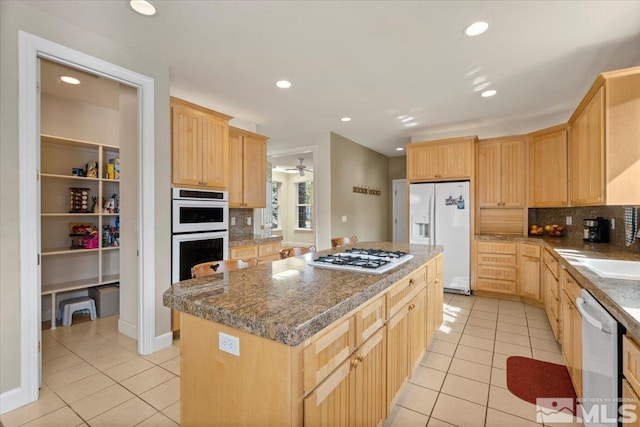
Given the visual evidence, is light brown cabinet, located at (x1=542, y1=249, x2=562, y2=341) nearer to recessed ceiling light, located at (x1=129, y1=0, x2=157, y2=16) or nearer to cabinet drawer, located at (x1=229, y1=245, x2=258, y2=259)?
cabinet drawer, located at (x1=229, y1=245, x2=258, y2=259)

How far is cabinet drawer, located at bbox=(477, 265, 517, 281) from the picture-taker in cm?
419

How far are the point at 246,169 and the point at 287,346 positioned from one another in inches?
132

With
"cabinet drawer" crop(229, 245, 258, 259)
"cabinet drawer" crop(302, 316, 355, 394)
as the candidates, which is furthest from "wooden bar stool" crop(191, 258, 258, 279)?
"cabinet drawer" crop(229, 245, 258, 259)

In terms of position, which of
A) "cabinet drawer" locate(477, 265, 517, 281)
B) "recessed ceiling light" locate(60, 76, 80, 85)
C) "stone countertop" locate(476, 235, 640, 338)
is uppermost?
"recessed ceiling light" locate(60, 76, 80, 85)

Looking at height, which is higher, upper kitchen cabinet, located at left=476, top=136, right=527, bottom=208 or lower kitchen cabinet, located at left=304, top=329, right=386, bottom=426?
upper kitchen cabinet, located at left=476, top=136, right=527, bottom=208

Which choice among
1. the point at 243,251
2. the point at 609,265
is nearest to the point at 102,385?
the point at 243,251

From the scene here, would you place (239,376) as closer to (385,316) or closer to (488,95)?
(385,316)

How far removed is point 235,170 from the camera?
387 centimetres

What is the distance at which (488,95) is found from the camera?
3.52 m

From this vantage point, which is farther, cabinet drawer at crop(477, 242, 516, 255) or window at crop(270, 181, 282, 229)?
window at crop(270, 181, 282, 229)

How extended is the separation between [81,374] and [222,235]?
5.29 feet

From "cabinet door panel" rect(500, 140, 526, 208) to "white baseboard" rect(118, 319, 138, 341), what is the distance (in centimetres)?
507

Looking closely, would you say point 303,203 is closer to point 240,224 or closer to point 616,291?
point 240,224

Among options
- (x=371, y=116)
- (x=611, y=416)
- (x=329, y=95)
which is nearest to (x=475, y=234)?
(x=371, y=116)
